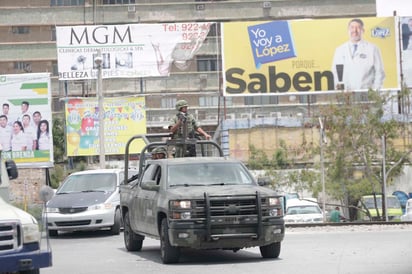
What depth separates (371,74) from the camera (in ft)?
173

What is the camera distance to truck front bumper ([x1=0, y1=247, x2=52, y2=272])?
10352 millimetres

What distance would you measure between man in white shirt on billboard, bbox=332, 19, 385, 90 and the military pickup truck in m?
37.2

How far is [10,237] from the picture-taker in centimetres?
1045

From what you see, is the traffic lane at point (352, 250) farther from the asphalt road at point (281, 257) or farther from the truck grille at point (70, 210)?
the truck grille at point (70, 210)

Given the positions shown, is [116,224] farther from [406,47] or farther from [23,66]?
[23,66]

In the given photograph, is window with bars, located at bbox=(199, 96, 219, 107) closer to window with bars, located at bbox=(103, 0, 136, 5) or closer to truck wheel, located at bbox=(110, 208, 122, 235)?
window with bars, located at bbox=(103, 0, 136, 5)

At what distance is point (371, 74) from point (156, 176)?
1498 inches

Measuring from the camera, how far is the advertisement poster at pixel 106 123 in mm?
52781

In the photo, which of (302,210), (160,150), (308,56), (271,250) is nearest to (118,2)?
(308,56)

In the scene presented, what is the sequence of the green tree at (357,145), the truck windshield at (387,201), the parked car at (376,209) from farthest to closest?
the green tree at (357,145)
the truck windshield at (387,201)
the parked car at (376,209)

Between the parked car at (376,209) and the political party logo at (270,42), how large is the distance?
10541 millimetres

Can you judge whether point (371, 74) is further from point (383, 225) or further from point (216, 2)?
point (383, 225)

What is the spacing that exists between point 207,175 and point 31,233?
217 inches

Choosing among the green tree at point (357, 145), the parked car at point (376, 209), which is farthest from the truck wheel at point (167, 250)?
the green tree at point (357, 145)
